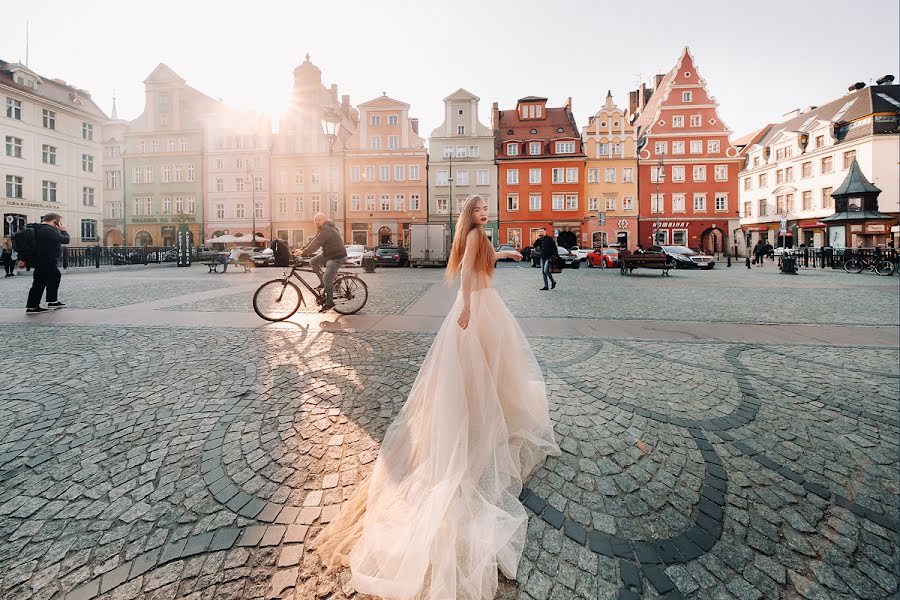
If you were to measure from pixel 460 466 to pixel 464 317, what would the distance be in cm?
100

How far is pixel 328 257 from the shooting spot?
8.75 m

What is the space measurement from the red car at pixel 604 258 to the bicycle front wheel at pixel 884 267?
1264 cm

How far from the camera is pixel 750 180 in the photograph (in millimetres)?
58438

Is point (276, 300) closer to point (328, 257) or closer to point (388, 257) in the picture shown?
point (328, 257)

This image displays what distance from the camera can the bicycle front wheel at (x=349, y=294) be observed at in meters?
9.12

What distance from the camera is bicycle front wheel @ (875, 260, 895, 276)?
851 inches

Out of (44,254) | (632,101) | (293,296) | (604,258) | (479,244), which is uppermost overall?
(632,101)

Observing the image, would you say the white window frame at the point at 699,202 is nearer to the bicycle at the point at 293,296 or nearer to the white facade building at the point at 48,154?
the bicycle at the point at 293,296

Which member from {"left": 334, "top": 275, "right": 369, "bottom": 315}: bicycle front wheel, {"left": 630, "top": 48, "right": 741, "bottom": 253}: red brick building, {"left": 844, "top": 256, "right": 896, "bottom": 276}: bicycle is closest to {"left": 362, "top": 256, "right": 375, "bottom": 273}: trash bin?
{"left": 334, "top": 275, "right": 369, "bottom": 315}: bicycle front wheel

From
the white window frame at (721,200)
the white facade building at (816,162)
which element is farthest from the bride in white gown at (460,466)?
the white window frame at (721,200)

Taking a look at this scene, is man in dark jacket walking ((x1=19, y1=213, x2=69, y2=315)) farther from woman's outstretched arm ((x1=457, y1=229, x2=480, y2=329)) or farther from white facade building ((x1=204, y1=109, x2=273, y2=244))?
white facade building ((x1=204, y1=109, x2=273, y2=244))

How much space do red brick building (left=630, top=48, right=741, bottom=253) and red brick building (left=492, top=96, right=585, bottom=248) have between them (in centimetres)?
753

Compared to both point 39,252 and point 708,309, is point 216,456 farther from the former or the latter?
point 708,309

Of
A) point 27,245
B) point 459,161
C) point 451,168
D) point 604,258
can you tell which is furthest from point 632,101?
point 27,245
